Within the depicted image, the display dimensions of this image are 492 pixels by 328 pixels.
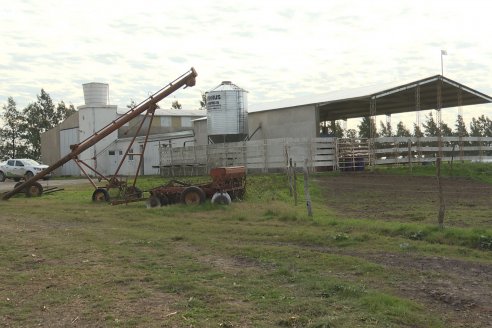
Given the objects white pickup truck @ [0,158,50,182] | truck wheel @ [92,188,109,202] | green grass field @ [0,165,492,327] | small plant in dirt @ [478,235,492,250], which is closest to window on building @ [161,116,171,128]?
white pickup truck @ [0,158,50,182]

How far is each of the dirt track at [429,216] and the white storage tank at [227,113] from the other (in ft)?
31.0

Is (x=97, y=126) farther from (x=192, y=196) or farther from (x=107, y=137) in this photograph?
(x=192, y=196)

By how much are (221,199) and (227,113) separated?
17.4 m

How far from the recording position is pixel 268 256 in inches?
371

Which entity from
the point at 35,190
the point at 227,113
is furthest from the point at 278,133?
the point at 35,190

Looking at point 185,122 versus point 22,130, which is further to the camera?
point 22,130

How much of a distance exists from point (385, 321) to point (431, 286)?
1.79 m

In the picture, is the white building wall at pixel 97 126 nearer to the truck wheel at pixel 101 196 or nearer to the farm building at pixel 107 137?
the farm building at pixel 107 137

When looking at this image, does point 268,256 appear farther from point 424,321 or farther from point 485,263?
point 424,321

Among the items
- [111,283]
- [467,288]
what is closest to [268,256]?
[111,283]

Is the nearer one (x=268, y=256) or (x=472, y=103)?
(x=268, y=256)

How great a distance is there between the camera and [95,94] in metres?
49.3

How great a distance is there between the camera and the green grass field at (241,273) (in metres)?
6.00

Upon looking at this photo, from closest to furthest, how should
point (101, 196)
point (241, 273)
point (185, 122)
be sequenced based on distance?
point (241, 273), point (101, 196), point (185, 122)
